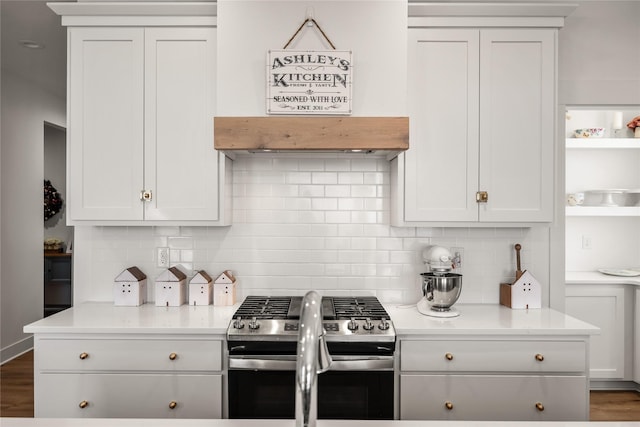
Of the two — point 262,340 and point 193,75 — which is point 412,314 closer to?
point 262,340

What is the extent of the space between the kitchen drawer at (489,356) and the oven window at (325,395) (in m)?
0.17

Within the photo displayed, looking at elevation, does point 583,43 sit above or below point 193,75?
above

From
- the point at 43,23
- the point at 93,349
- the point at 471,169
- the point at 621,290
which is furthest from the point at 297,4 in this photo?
the point at 621,290

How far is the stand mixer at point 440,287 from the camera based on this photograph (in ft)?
8.50

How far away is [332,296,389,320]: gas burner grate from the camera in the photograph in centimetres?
247

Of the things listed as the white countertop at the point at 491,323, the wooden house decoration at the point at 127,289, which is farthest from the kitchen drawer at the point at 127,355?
the white countertop at the point at 491,323

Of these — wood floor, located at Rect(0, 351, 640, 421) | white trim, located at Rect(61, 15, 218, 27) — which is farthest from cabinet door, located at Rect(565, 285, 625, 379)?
white trim, located at Rect(61, 15, 218, 27)

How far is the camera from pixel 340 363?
2.29m

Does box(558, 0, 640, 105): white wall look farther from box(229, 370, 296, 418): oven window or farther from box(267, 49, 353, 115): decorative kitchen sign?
box(229, 370, 296, 418): oven window

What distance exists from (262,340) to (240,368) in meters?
0.17

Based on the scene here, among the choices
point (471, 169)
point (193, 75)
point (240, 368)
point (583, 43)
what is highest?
point (583, 43)

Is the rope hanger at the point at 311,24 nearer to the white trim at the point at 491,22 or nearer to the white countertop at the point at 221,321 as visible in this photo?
the white trim at the point at 491,22

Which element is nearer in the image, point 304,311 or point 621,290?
point 304,311

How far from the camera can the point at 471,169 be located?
2684 millimetres
